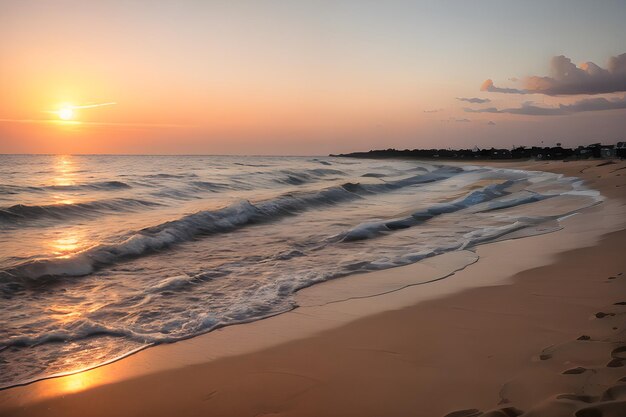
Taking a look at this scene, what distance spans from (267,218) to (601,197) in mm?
12629

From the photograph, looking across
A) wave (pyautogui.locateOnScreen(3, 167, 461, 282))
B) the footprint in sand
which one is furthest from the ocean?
the footprint in sand

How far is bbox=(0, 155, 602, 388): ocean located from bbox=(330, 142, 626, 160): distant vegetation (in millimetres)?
45396

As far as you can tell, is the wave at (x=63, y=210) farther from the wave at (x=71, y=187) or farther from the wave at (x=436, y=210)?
the wave at (x=436, y=210)

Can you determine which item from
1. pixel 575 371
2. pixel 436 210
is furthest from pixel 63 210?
pixel 575 371

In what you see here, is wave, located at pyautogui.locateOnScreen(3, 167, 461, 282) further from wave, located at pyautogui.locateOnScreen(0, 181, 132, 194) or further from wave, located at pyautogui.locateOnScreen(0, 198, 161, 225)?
wave, located at pyautogui.locateOnScreen(0, 181, 132, 194)

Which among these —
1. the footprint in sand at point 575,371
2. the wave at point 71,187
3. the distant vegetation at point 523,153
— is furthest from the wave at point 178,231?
the distant vegetation at point 523,153

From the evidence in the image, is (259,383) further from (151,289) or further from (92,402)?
(151,289)

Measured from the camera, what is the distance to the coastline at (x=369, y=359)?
3.62m

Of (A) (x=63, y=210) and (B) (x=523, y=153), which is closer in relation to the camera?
(A) (x=63, y=210)

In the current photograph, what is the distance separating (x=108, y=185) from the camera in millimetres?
25719

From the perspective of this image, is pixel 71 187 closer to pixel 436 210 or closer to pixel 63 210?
pixel 63 210

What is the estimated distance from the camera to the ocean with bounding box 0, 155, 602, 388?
5437mm

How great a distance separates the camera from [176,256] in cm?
998

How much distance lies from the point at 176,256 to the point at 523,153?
281 ft
